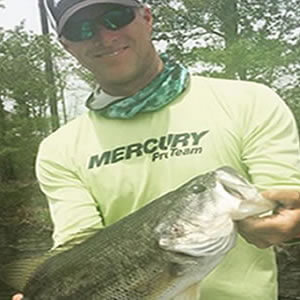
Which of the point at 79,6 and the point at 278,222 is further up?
the point at 79,6

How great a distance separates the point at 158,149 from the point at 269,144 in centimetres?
19

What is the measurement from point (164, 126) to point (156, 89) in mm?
77

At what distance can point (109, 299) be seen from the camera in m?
0.98

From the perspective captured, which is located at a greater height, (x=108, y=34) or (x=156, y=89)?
(x=108, y=34)

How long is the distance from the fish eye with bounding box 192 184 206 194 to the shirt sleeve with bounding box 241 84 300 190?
118 millimetres

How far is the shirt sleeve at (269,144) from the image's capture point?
996mm

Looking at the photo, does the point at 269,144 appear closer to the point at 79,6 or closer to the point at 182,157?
the point at 182,157

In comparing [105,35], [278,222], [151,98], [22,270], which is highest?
[105,35]

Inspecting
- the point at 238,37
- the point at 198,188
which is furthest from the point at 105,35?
the point at 238,37

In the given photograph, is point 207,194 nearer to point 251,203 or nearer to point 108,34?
point 251,203

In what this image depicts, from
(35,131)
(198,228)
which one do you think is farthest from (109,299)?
(35,131)

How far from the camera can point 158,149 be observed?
43.1 inches

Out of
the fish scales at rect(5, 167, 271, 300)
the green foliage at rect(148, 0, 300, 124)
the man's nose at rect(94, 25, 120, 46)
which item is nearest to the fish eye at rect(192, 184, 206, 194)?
the fish scales at rect(5, 167, 271, 300)

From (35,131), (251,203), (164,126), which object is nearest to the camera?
(251,203)
